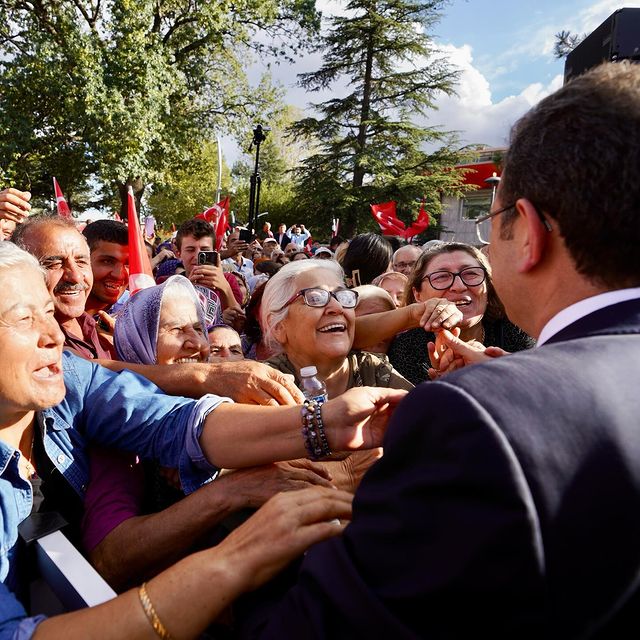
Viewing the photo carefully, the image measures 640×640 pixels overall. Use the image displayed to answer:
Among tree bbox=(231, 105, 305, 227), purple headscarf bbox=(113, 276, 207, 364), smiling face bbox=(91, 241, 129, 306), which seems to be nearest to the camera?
purple headscarf bbox=(113, 276, 207, 364)

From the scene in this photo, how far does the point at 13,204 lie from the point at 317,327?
224cm

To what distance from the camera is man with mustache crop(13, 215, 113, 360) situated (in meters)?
3.25

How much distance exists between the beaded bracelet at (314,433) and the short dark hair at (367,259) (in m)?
3.74

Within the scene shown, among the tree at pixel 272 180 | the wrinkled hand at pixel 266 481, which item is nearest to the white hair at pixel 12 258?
the wrinkled hand at pixel 266 481

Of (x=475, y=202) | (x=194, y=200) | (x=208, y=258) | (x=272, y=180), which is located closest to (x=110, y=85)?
(x=208, y=258)

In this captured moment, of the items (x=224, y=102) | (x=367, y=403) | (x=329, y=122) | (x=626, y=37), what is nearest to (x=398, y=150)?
(x=329, y=122)

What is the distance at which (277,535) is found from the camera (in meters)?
1.35

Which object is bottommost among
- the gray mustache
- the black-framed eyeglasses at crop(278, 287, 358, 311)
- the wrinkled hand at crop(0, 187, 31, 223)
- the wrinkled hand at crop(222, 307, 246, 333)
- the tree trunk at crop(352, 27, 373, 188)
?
the wrinkled hand at crop(222, 307, 246, 333)

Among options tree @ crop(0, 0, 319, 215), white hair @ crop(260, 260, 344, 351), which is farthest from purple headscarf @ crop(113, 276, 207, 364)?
tree @ crop(0, 0, 319, 215)

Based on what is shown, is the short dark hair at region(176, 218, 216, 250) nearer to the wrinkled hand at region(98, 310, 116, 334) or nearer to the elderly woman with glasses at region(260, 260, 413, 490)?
the wrinkled hand at region(98, 310, 116, 334)

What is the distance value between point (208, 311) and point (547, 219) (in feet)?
9.37

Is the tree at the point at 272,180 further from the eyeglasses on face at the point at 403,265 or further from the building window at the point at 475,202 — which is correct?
the eyeglasses on face at the point at 403,265

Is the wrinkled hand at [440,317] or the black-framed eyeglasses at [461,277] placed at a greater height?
the black-framed eyeglasses at [461,277]

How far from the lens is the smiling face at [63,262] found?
10.7 feet
